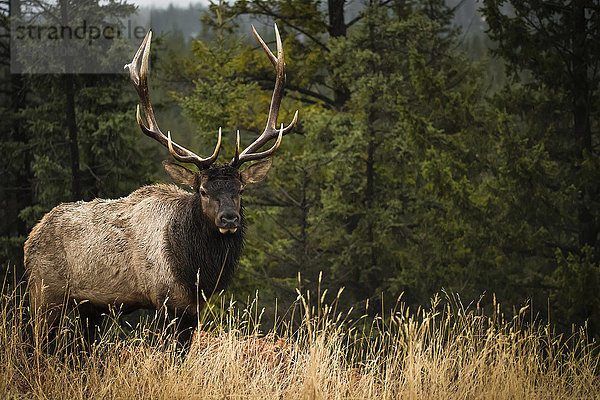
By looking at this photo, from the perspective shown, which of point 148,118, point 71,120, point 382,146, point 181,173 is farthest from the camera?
point 382,146

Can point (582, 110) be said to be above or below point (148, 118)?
above

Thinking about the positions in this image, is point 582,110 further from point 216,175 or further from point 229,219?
point 229,219

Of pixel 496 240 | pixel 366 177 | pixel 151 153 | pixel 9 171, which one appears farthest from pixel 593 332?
pixel 9 171

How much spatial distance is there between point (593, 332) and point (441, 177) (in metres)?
3.89

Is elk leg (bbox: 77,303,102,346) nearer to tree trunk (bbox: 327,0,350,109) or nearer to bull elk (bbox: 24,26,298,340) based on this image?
bull elk (bbox: 24,26,298,340)

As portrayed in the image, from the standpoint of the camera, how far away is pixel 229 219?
18.4ft

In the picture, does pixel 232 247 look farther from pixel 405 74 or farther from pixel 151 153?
pixel 405 74

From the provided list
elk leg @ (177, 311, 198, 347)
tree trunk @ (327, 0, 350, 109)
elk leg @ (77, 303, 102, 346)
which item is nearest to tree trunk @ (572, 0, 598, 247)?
tree trunk @ (327, 0, 350, 109)

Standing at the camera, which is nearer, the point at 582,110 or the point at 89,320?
the point at 89,320

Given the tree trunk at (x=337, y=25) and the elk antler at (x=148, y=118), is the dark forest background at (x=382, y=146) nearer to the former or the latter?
the tree trunk at (x=337, y=25)

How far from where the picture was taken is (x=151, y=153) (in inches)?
639

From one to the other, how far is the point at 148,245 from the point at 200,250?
16.8 inches

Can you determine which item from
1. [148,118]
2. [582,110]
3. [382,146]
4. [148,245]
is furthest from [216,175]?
[382,146]

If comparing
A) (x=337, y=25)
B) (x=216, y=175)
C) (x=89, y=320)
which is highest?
(x=337, y=25)
